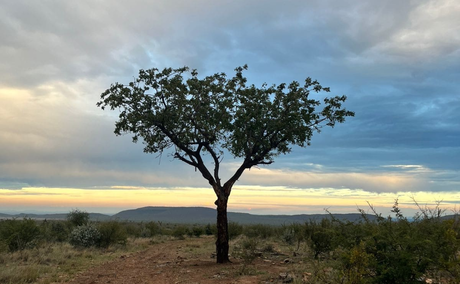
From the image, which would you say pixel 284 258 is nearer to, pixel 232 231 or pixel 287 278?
pixel 287 278

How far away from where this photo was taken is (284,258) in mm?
17406

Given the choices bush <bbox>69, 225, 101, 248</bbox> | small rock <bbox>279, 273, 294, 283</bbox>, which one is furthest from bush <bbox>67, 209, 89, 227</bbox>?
small rock <bbox>279, 273, 294, 283</bbox>

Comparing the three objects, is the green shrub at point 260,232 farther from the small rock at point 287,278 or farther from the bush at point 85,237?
the small rock at point 287,278

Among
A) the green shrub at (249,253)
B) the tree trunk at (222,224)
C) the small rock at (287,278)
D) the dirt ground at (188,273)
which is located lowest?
the dirt ground at (188,273)

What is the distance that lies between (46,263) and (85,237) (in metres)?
7.82

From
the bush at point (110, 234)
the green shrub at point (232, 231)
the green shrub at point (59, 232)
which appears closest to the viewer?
the bush at point (110, 234)

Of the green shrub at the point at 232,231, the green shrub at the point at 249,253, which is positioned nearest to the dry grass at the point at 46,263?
the green shrub at the point at 249,253

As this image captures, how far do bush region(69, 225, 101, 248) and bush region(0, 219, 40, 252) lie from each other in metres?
2.82

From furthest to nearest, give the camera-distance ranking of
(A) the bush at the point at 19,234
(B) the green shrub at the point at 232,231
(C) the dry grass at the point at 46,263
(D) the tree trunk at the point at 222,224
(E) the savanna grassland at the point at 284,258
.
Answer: (B) the green shrub at the point at 232,231 < (A) the bush at the point at 19,234 < (D) the tree trunk at the point at 222,224 < (C) the dry grass at the point at 46,263 < (E) the savanna grassland at the point at 284,258

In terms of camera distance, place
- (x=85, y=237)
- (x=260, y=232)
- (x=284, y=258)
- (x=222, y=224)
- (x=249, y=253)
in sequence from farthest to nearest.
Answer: (x=260, y=232), (x=85, y=237), (x=249, y=253), (x=284, y=258), (x=222, y=224)

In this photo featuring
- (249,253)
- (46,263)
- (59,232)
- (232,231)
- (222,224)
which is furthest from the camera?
(59,232)

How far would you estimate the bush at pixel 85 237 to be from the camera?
24342 mm

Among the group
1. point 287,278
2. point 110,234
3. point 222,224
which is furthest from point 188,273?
point 110,234

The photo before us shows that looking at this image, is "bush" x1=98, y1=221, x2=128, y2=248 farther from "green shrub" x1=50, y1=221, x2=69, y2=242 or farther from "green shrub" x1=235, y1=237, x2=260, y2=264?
"green shrub" x1=235, y1=237, x2=260, y2=264
